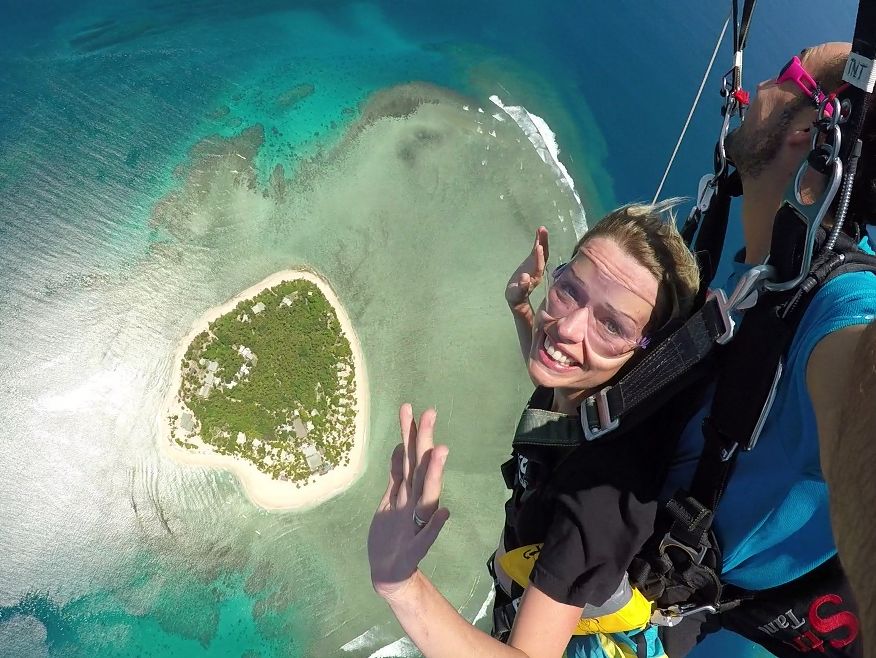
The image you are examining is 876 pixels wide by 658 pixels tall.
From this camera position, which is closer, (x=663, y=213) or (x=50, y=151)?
(x=663, y=213)

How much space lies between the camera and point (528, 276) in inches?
83.1

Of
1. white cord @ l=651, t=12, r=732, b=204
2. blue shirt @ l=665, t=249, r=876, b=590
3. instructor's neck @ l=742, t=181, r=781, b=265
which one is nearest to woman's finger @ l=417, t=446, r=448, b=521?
blue shirt @ l=665, t=249, r=876, b=590

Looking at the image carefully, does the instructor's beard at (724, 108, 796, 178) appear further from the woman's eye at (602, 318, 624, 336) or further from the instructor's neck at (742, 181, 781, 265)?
the woman's eye at (602, 318, 624, 336)

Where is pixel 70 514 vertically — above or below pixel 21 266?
below

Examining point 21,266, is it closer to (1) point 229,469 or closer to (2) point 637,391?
(1) point 229,469

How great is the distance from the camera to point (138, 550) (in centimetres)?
501

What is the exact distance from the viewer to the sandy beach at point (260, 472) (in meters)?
5.07

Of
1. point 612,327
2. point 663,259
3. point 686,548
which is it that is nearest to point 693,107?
point 663,259

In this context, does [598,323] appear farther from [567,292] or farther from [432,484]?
[432,484]

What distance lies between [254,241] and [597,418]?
4.65m

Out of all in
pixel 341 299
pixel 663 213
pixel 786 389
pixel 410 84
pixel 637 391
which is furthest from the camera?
pixel 410 84

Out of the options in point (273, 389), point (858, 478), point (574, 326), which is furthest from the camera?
point (273, 389)

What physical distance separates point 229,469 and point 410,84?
4.62 m

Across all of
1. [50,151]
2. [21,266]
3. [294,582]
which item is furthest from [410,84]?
[294,582]
